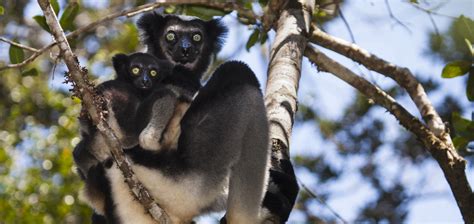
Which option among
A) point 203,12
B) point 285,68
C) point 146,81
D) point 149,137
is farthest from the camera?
point 203,12

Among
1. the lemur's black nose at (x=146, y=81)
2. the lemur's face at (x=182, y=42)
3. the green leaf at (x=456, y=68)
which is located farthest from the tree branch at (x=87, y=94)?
the green leaf at (x=456, y=68)

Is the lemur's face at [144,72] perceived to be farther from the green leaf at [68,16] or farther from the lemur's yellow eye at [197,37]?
the green leaf at [68,16]

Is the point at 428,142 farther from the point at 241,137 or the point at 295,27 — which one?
the point at 241,137

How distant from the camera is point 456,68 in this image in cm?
623

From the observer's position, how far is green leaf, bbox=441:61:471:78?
6.23 m

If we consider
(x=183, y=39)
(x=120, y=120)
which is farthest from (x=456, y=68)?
(x=120, y=120)

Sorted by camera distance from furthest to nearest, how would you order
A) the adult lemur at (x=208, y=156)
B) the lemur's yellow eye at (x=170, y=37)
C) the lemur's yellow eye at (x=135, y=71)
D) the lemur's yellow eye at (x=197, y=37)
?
1. the lemur's yellow eye at (x=197, y=37)
2. the lemur's yellow eye at (x=170, y=37)
3. the lemur's yellow eye at (x=135, y=71)
4. the adult lemur at (x=208, y=156)

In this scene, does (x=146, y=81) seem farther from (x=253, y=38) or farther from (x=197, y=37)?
(x=253, y=38)

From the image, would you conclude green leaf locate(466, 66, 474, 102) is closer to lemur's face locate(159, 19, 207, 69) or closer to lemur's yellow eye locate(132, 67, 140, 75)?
lemur's face locate(159, 19, 207, 69)

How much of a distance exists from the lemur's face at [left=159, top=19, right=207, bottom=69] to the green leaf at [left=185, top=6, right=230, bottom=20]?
549mm

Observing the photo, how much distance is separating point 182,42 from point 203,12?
3.34 feet

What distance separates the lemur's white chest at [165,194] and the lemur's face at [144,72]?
698 millimetres

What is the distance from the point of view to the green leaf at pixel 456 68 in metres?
6.23

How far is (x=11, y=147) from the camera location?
1105cm
